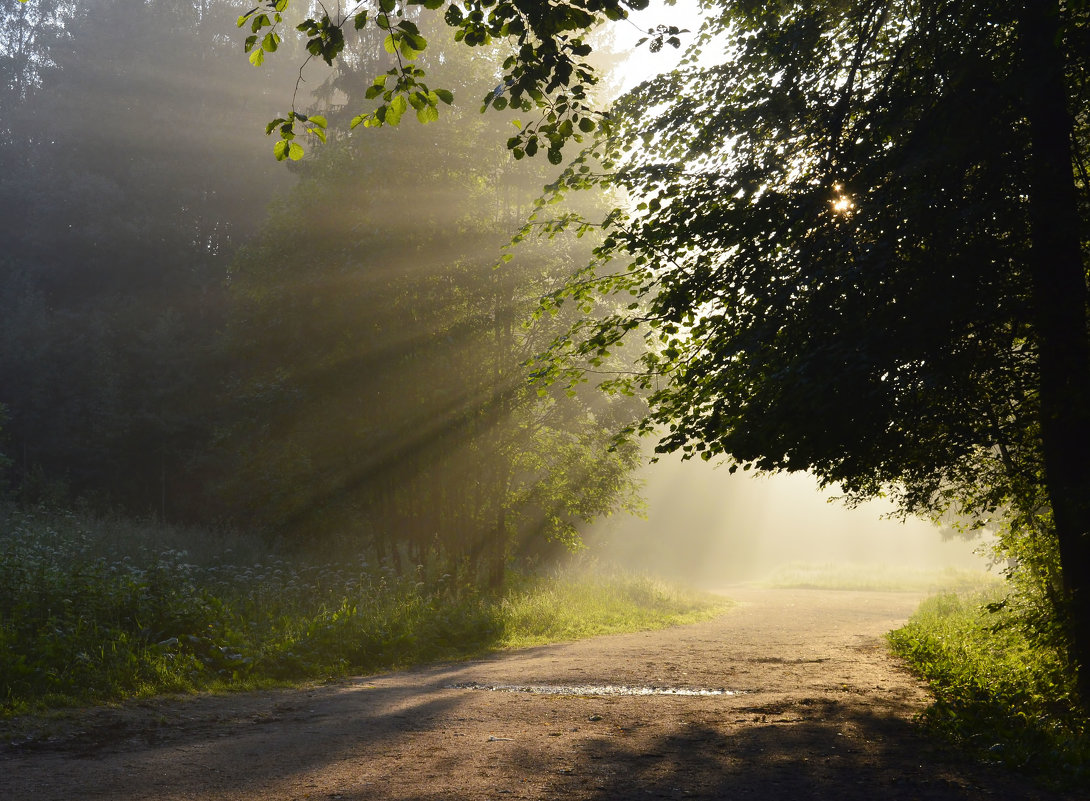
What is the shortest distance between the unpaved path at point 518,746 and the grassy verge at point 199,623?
821 mm

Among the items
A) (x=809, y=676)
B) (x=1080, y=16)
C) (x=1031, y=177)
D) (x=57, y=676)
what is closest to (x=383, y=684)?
(x=57, y=676)

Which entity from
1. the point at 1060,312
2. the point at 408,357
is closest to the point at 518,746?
the point at 1060,312

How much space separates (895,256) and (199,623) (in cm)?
897

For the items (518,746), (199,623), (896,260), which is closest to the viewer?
(518,746)

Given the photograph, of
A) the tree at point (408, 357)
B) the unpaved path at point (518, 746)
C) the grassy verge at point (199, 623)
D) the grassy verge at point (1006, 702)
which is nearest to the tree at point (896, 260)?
the grassy verge at point (1006, 702)

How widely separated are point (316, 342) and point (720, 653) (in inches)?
467

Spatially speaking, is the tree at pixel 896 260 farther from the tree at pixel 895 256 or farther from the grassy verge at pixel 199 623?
the grassy verge at pixel 199 623

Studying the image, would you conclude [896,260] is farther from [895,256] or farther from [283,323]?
[283,323]

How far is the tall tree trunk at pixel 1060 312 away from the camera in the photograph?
7.38m

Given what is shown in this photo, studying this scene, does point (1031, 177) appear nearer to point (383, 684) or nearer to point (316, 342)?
point (383, 684)

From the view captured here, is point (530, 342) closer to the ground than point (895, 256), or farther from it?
farther from it

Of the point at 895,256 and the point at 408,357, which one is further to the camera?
the point at 408,357

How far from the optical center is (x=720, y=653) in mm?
13102

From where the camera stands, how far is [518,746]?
6426 millimetres
